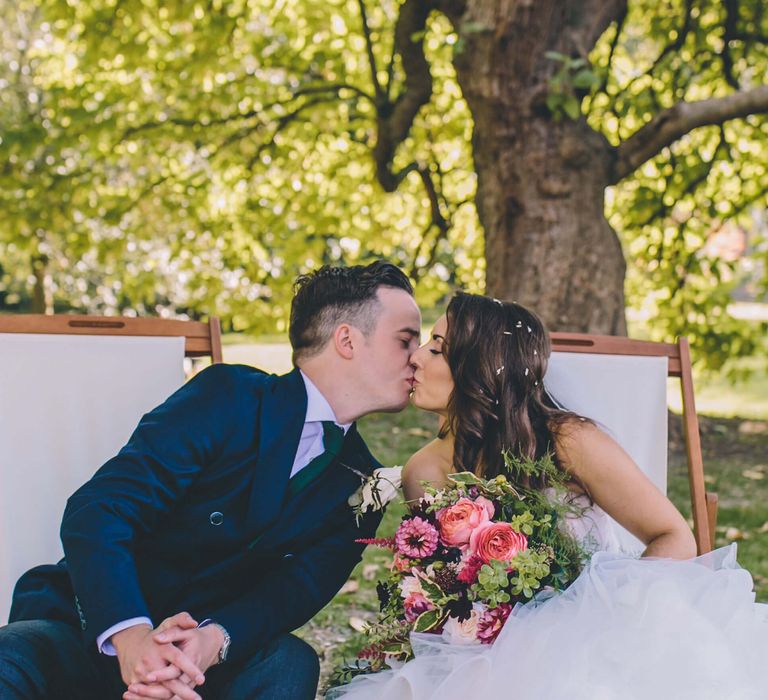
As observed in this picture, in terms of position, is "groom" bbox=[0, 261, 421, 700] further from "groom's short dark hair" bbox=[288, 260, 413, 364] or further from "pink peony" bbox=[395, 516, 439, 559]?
"pink peony" bbox=[395, 516, 439, 559]

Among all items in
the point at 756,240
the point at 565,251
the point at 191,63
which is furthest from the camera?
the point at 191,63

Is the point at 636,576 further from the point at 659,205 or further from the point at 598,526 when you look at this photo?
the point at 659,205

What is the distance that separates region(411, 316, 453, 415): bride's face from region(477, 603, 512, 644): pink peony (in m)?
0.80

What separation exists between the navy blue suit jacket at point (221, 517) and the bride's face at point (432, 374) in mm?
353

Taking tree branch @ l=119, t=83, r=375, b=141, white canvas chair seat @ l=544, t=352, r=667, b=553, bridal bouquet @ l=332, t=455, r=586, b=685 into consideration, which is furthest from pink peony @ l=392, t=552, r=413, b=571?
tree branch @ l=119, t=83, r=375, b=141

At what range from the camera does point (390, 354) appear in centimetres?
290

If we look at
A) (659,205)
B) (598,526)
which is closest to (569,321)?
(659,205)

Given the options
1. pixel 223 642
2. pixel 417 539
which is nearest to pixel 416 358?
pixel 417 539

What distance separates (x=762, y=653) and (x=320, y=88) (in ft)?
22.9

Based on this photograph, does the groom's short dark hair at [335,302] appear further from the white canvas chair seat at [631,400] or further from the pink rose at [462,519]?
the white canvas chair seat at [631,400]

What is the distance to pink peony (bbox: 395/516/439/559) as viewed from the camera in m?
2.41

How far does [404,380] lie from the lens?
2.94 meters

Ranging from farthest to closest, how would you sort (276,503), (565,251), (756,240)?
(756,240) < (565,251) < (276,503)

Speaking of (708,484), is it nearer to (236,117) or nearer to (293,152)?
(293,152)
